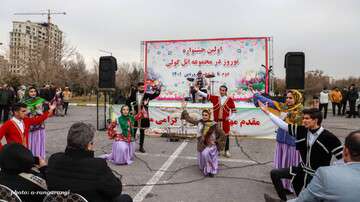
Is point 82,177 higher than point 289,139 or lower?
higher

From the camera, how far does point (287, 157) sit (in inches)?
192

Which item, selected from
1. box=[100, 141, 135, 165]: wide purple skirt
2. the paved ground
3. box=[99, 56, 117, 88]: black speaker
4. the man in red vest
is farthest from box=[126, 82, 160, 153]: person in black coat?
box=[99, 56, 117, 88]: black speaker

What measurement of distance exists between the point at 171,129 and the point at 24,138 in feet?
19.6

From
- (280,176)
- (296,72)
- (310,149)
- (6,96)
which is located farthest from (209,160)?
(6,96)

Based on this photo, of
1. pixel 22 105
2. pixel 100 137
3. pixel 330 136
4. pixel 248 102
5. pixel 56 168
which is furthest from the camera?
pixel 248 102

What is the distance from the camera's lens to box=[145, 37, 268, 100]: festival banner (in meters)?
13.1

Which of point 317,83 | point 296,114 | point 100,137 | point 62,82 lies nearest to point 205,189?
point 296,114

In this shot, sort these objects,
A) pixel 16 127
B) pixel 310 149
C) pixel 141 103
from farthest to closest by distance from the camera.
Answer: pixel 141 103 < pixel 16 127 < pixel 310 149

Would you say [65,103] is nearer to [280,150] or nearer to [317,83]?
[280,150]

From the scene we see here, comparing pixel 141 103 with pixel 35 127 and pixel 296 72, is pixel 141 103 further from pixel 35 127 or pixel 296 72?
pixel 296 72

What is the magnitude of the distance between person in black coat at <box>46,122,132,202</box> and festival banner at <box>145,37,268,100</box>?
37.0ft

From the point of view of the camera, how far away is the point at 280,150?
498 cm

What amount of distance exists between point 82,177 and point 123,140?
419 centimetres

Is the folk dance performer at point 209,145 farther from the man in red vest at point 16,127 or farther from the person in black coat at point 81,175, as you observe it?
the person in black coat at point 81,175
